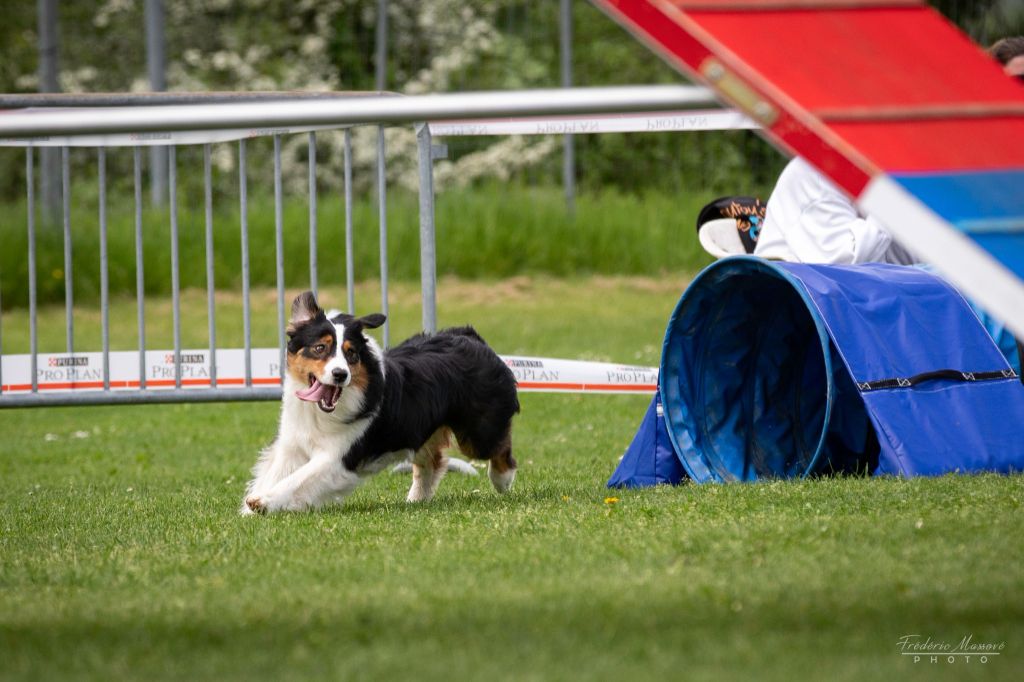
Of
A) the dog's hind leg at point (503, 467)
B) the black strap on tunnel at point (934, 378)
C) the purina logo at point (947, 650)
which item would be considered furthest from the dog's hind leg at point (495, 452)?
the purina logo at point (947, 650)

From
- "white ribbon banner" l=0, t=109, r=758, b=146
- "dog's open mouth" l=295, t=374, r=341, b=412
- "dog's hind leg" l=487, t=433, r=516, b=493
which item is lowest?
"dog's hind leg" l=487, t=433, r=516, b=493

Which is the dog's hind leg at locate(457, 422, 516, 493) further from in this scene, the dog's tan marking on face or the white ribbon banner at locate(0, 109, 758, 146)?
the white ribbon banner at locate(0, 109, 758, 146)

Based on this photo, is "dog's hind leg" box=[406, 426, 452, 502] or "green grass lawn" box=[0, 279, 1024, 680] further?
"dog's hind leg" box=[406, 426, 452, 502]

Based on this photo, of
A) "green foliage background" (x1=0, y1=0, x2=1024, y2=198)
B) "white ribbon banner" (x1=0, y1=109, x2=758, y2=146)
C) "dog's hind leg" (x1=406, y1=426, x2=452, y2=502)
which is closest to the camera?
"dog's hind leg" (x1=406, y1=426, x2=452, y2=502)

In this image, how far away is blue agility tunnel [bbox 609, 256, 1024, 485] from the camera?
5.62 meters

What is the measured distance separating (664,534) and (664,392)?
1.84 m

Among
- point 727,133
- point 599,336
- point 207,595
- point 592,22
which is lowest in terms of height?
point 599,336

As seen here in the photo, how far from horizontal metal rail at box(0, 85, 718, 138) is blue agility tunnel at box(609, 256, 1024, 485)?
7.97ft

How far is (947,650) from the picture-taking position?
3094 mm

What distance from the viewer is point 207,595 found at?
384cm

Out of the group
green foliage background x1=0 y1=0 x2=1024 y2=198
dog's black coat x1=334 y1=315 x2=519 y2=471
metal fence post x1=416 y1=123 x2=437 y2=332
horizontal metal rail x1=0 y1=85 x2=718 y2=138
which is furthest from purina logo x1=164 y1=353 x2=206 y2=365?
green foliage background x1=0 y1=0 x2=1024 y2=198

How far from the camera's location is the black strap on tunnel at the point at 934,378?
5.60 m

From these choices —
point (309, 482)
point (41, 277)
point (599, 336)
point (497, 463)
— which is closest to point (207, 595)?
point (309, 482)

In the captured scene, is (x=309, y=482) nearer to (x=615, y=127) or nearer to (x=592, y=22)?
(x=615, y=127)
